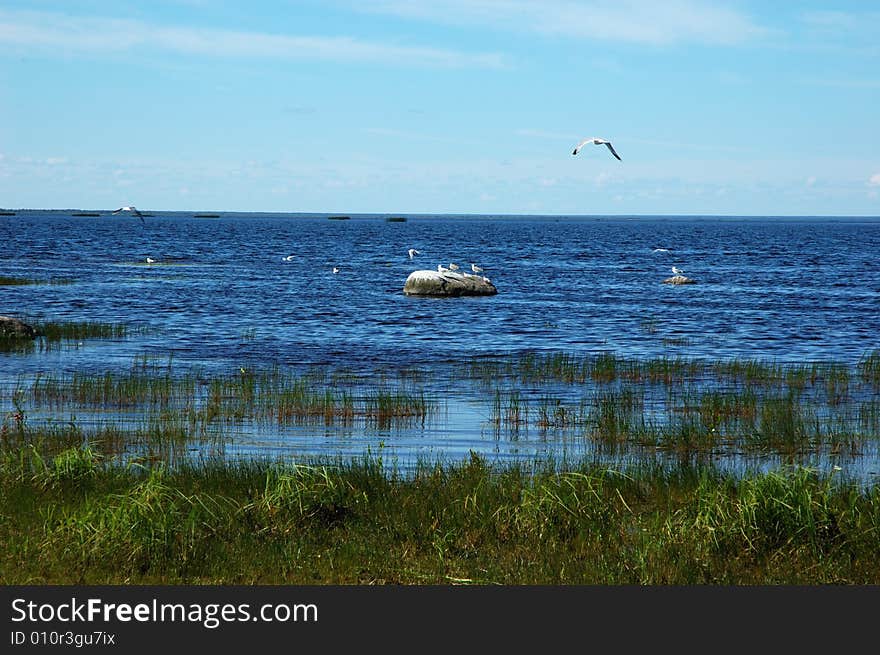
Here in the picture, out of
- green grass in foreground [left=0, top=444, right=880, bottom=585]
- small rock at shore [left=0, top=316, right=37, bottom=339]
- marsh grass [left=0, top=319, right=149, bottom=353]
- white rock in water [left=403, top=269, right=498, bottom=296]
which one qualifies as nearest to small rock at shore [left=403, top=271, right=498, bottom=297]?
white rock in water [left=403, top=269, right=498, bottom=296]

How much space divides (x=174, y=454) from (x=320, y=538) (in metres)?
5.84

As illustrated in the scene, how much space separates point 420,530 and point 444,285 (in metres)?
36.5

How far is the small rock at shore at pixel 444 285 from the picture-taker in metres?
47.1

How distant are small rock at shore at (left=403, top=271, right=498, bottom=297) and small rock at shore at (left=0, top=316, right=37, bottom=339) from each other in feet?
68.2

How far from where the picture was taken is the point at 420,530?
10.7 m

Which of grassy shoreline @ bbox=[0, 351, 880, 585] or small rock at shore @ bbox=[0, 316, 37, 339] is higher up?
small rock at shore @ bbox=[0, 316, 37, 339]

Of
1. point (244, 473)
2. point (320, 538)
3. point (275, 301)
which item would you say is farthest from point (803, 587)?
point (275, 301)

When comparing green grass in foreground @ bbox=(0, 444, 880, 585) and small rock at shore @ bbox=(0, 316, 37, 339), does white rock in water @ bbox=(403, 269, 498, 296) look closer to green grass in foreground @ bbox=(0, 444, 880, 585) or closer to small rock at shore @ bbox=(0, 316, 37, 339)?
small rock at shore @ bbox=(0, 316, 37, 339)

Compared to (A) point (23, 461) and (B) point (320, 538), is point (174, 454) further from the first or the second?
(B) point (320, 538)

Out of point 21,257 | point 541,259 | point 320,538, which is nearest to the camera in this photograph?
point 320,538

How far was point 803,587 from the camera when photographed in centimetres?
901

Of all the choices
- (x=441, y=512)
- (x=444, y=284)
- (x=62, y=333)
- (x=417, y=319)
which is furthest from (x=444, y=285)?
(x=441, y=512)

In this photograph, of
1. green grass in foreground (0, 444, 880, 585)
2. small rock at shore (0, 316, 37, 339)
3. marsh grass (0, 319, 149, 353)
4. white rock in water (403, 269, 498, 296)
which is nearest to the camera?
green grass in foreground (0, 444, 880, 585)

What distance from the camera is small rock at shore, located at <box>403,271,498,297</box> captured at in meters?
47.1
